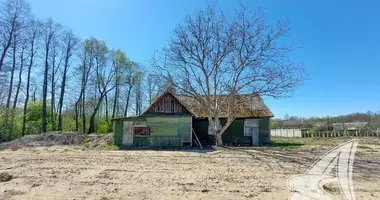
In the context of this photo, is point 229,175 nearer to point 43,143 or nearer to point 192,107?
point 192,107

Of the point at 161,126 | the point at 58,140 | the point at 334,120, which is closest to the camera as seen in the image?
the point at 161,126

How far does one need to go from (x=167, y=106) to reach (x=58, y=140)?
32.3ft

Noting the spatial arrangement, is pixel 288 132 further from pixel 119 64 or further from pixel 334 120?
pixel 119 64

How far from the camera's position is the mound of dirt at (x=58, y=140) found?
1830cm

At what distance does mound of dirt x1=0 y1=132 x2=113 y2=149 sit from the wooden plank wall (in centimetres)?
445

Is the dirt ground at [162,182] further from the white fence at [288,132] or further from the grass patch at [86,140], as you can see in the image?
the white fence at [288,132]

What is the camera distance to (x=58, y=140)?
20.0 m

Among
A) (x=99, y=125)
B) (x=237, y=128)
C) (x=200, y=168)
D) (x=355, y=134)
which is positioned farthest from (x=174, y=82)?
(x=355, y=134)

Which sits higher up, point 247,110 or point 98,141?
point 247,110

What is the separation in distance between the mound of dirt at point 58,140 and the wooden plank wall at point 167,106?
14.6ft

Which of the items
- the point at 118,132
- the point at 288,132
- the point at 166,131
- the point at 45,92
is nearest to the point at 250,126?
the point at 166,131

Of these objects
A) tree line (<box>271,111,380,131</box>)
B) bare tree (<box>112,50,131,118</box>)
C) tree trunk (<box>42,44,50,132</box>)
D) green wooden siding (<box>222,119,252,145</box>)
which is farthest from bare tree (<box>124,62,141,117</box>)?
tree line (<box>271,111,380,131</box>)

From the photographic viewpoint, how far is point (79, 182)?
20.3 feet

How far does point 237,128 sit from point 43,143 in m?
15.7
